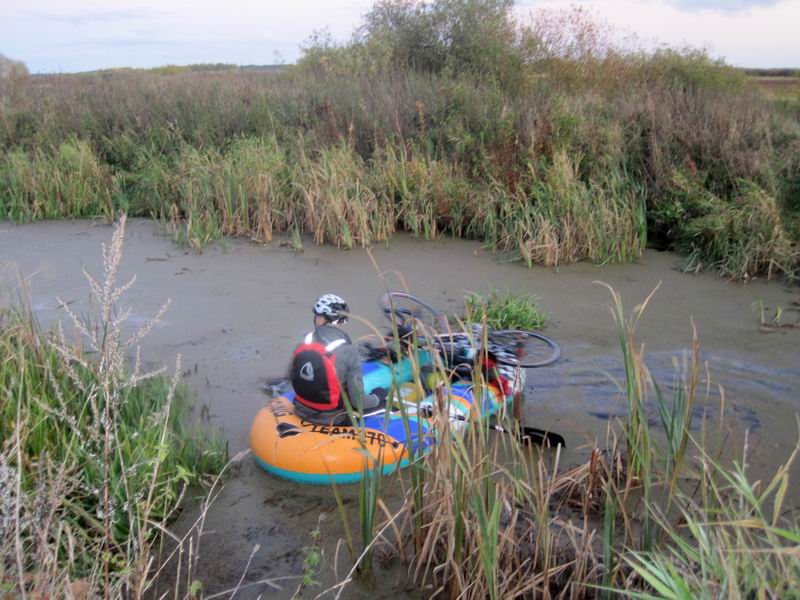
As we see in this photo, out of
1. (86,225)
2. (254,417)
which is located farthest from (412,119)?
(254,417)

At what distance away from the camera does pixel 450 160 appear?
10.2m

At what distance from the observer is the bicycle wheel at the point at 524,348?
530cm

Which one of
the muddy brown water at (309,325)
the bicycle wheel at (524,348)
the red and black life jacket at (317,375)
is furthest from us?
the bicycle wheel at (524,348)

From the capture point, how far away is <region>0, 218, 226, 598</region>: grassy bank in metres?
2.59

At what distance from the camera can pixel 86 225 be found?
10094 millimetres

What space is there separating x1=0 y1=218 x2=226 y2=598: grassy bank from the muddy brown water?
1.08 ft

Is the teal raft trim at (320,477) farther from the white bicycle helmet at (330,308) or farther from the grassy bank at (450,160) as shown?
the grassy bank at (450,160)

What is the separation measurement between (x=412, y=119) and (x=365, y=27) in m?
6.28

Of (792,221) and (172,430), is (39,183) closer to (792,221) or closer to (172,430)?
(172,430)

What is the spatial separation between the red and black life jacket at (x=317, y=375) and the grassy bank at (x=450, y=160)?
13.7 feet

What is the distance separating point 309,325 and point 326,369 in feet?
7.16

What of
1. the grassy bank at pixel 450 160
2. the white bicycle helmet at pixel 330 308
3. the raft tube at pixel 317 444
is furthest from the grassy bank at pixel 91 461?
the grassy bank at pixel 450 160

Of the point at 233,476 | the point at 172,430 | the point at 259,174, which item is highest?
the point at 259,174

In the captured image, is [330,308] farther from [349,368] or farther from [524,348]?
[524,348]
